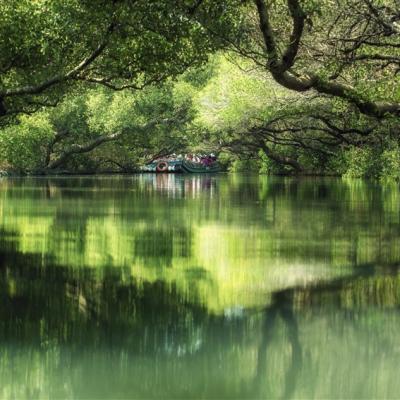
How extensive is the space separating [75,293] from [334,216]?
10.7m

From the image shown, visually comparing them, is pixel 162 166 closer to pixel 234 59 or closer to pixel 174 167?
pixel 174 167

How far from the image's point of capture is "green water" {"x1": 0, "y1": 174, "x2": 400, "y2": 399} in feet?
15.6

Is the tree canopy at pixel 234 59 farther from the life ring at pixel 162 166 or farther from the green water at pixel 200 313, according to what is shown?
the life ring at pixel 162 166

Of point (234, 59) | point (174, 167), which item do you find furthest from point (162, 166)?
point (234, 59)

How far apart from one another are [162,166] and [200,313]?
229 feet

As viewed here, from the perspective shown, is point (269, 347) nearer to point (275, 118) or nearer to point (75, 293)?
point (75, 293)

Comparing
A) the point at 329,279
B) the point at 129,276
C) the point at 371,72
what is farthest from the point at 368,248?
the point at 371,72

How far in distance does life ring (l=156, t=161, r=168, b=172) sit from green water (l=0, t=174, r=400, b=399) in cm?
6111

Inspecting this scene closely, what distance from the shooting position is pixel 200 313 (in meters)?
6.74

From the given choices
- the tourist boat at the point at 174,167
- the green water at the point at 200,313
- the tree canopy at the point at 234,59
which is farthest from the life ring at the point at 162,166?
the green water at the point at 200,313

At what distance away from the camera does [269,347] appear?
5582mm

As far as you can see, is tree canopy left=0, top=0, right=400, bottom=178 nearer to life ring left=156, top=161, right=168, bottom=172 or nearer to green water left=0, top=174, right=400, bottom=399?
green water left=0, top=174, right=400, bottom=399

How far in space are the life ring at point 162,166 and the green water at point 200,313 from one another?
61108 millimetres

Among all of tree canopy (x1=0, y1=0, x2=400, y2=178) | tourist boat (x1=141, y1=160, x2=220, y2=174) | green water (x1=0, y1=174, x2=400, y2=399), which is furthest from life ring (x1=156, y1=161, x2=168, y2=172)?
green water (x1=0, y1=174, x2=400, y2=399)
